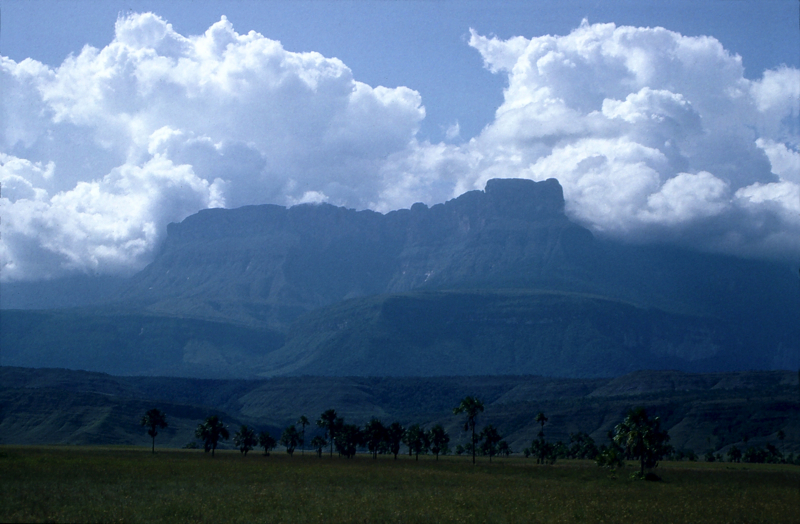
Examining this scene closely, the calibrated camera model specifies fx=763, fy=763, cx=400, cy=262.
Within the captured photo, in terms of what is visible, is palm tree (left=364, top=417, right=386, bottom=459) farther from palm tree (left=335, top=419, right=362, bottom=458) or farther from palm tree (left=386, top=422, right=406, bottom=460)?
palm tree (left=335, top=419, right=362, bottom=458)

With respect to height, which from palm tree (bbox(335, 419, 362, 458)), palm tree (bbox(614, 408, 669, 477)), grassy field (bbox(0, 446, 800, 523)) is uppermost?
palm tree (bbox(614, 408, 669, 477))

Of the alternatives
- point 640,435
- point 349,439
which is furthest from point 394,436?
point 640,435

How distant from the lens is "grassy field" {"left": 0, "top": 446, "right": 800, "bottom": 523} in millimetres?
46031

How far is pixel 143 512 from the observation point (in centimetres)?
4503

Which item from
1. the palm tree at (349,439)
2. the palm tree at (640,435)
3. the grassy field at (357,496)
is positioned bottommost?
the palm tree at (349,439)

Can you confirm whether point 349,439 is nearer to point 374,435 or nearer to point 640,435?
point 374,435

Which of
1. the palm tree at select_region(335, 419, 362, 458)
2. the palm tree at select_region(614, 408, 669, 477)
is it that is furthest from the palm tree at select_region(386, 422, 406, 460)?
the palm tree at select_region(614, 408, 669, 477)

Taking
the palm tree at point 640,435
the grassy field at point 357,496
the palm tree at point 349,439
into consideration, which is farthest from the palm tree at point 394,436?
the grassy field at point 357,496

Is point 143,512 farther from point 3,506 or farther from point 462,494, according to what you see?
point 462,494

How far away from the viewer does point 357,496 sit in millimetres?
56188

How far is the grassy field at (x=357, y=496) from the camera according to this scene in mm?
46031

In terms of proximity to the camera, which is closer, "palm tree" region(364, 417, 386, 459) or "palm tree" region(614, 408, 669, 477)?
"palm tree" region(614, 408, 669, 477)

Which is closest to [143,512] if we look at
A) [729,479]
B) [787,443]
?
[729,479]

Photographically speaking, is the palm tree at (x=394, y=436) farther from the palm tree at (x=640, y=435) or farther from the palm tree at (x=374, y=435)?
the palm tree at (x=640, y=435)
